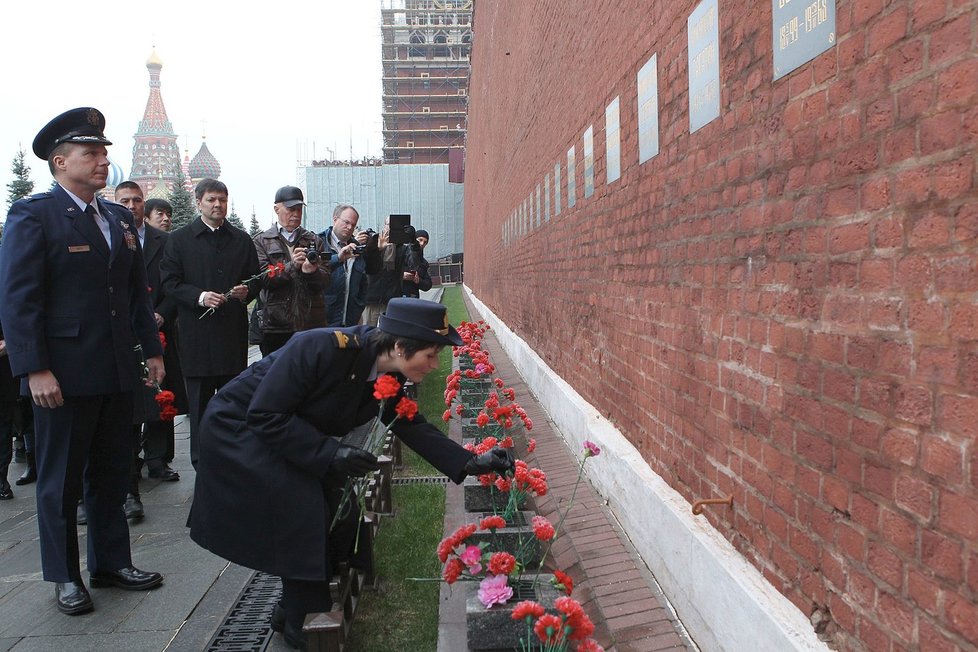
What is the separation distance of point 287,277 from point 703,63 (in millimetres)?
3306

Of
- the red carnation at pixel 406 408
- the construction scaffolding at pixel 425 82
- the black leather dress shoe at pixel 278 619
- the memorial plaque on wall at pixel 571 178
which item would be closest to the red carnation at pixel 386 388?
the red carnation at pixel 406 408

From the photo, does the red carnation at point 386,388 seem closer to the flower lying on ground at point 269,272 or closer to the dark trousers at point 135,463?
the dark trousers at point 135,463

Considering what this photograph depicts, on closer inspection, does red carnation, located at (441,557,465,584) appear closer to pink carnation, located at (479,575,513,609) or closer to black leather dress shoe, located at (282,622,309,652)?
pink carnation, located at (479,575,513,609)

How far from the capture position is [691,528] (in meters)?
2.82

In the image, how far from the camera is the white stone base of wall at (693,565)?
85.3 inches

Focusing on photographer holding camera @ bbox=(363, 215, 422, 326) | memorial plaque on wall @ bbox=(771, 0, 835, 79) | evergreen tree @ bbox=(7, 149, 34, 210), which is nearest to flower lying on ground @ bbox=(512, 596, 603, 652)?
memorial plaque on wall @ bbox=(771, 0, 835, 79)

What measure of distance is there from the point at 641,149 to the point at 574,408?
6.71ft

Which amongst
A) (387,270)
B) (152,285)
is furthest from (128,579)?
(387,270)

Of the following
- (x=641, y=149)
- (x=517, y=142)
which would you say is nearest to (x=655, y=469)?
(x=641, y=149)

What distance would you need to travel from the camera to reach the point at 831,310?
1949mm

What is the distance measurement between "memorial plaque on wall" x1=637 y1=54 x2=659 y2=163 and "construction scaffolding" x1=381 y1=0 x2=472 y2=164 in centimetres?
6005

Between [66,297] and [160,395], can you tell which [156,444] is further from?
[66,297]

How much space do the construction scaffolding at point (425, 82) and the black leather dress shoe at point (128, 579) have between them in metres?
61.0

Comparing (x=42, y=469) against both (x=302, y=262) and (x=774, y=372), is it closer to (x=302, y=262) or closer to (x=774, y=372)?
(x=302, y=262)
